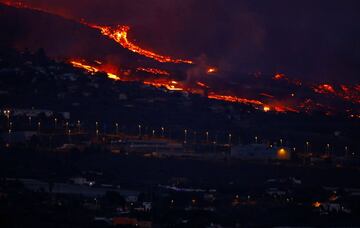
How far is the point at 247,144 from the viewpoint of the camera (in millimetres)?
56688

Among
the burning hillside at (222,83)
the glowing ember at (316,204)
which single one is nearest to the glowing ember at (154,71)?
the burning hillside at (222,83)

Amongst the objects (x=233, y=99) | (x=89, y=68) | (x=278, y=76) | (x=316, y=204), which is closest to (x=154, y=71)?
(x=89, y=68)

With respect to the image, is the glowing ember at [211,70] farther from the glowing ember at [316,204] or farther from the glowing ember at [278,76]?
the glowing ember at [316,204]

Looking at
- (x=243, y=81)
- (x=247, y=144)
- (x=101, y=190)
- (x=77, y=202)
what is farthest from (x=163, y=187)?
(x=243, y=81)

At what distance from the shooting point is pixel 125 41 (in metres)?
76.4

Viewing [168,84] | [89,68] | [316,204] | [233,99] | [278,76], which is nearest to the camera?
[316,204]

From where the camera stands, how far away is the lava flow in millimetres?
75188

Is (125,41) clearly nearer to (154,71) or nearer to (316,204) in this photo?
(154,71)

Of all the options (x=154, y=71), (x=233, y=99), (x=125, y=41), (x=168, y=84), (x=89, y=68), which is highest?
(x=125, y=41)

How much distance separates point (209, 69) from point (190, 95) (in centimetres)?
710

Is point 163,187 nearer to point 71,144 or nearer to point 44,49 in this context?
point 71,144

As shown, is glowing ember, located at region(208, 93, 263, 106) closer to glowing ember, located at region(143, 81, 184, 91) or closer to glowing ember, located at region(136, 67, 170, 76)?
glowing ember, located at region(143, 81, 184, 91)

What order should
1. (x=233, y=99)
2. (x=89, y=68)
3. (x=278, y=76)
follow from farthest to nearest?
(x=278, y=76), (x=89, y=68), (x=233, y=99)

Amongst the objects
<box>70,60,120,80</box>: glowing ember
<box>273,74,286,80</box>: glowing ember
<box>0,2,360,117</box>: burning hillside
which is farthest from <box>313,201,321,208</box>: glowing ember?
<box>273,74,286,80</box>: glowing ember
